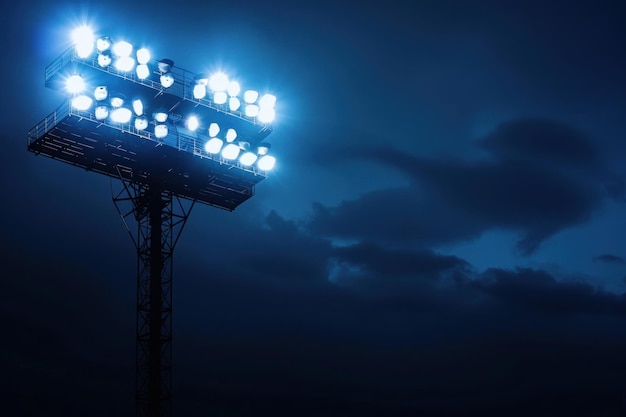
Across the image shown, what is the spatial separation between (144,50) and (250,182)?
8877 millimetres

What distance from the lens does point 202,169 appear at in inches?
1833

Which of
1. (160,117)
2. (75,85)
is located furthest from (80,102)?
(160,117)

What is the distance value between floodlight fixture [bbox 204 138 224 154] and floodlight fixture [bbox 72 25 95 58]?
733 cm

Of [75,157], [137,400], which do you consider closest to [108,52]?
[75,157]

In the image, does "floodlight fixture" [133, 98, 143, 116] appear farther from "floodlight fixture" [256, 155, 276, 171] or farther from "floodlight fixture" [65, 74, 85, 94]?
"floodlight fixture" [256, 155, 276, 171]

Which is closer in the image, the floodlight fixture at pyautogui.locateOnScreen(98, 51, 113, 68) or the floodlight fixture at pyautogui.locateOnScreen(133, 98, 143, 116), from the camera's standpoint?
the floodlight fixture at pyautogui.locateOnScreen(98, 51, 113, 68)

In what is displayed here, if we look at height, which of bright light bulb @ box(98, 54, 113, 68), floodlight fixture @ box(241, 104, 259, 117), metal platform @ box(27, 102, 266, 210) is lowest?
metal platform @ box(27, 102, 266, 210)

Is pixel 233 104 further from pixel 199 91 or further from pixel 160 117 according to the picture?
pixel 160 117

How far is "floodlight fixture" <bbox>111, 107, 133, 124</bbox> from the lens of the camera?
42.8 m

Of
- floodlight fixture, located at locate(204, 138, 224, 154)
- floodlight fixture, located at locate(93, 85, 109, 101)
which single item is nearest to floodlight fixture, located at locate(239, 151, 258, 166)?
floodlight fixture, located at locate(204, 138, 224, 154)

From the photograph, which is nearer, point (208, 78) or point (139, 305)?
point (139, 305)

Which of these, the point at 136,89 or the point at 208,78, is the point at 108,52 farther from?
the point at 208,78

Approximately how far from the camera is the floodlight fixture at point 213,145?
150 ft

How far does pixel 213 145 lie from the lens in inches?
1804
